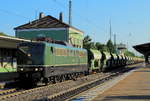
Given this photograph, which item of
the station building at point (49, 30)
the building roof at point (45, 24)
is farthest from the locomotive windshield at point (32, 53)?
the building roof at point (45, 24)

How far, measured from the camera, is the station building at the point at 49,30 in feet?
229

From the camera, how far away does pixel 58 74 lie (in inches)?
984

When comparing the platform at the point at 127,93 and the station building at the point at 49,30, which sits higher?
the station building at the point at 49,30

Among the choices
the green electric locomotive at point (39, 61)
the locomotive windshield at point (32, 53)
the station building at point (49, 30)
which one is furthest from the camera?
the station building at point (49, 30)

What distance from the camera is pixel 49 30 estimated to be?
71.4 m

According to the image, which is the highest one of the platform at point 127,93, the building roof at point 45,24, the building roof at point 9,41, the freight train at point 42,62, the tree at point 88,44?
the building roof at point 45,24

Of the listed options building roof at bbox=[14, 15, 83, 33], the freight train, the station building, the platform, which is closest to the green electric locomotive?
the freight train

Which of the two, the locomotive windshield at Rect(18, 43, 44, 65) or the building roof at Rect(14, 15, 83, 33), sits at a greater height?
the building roof at Rect(14, 15, 83, 33)

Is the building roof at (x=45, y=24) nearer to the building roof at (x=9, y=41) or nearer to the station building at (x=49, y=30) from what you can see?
the station building at (x=49, y=30)

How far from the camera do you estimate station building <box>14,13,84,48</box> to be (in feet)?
229

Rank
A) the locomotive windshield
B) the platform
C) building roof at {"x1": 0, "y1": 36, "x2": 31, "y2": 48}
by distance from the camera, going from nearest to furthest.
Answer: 1. the platform
2. the locomotive windshield
3. building roof at {"x1": 0, "y1": 36, "x2": 31, "y2": 48}

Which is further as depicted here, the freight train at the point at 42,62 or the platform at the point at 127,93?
the freight train at the point at 42,62

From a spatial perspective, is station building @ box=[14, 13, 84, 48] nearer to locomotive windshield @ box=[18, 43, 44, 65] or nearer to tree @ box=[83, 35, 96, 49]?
tree @ box=[83, 35, 96, 49]

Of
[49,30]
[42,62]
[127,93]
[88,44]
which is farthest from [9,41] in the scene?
[88,44]
